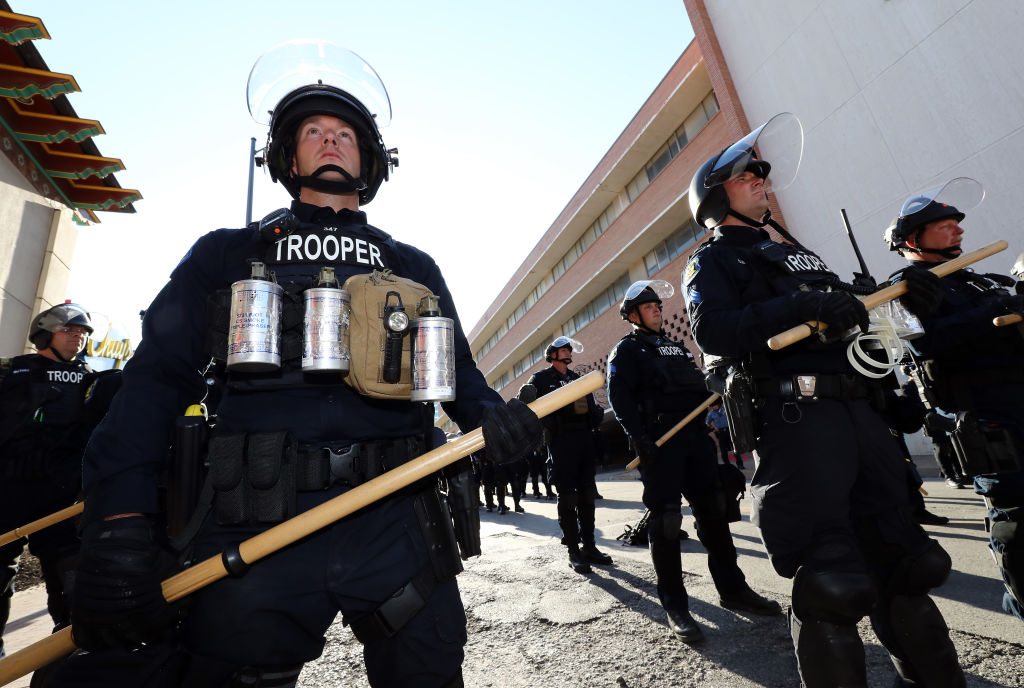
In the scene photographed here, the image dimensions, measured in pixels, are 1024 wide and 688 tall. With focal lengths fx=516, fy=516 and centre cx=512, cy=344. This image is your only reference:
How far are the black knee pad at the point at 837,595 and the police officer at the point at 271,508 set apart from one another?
3.49 ft

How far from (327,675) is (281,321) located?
84.5 inches

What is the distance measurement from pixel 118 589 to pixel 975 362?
144 inches

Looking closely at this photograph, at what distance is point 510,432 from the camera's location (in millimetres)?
1373

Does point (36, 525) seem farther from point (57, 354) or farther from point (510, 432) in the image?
point (510, 432)

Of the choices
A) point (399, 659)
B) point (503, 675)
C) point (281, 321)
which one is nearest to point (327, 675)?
point (503, 675)

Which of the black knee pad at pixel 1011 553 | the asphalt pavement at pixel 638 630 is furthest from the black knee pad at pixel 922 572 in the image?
the black knee pad at pixel 1011 553

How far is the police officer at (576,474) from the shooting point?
455 cm

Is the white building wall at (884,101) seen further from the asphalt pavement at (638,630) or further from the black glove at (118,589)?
the black glove at (118,589)

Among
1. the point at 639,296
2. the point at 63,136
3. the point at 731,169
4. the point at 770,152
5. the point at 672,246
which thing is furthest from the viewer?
the point at 672,246

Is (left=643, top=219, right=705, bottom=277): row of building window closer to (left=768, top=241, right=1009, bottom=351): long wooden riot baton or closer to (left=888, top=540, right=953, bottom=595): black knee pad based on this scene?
(left=768, top=241, right=1009, bottom=351): long wooden riot baton

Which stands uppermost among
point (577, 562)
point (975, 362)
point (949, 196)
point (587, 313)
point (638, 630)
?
point (587, 313)

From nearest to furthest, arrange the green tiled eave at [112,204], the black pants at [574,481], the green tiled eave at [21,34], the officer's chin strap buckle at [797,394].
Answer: the officer's chin strap buckle at [797,394] → the black pants at [574,481] → the green tiled eave at [21,34] → the green tiled eave at [112,204]

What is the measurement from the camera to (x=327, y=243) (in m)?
1.63

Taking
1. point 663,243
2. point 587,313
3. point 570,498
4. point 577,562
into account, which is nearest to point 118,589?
point 577,562
